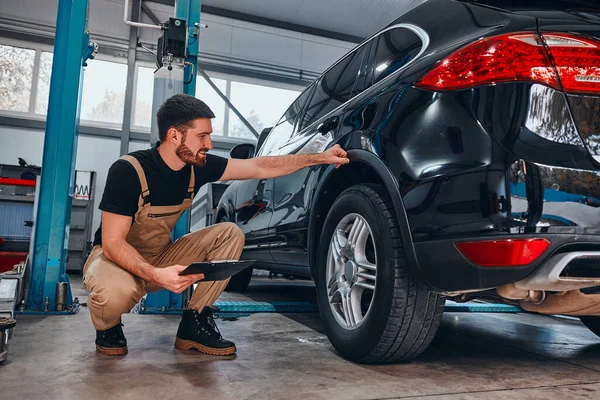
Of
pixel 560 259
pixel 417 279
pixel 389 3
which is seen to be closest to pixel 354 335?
pixel 417 279

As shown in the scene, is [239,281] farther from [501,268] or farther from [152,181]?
[501,268]

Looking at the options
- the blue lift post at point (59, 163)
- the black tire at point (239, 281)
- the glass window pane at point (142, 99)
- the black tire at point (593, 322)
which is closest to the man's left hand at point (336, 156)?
the black tire at point (593, 322)

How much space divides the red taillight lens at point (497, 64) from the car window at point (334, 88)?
82 cm

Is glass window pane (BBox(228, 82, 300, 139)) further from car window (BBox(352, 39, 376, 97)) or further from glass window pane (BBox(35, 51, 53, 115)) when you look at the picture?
car window (BBox(352, 39, 376, 97))

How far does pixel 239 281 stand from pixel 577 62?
3.55m

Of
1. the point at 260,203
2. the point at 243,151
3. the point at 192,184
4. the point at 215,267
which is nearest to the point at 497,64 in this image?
the point at 215,267

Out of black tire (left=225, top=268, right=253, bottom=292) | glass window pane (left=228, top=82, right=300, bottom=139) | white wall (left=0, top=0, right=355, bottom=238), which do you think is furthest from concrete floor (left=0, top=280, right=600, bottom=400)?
glass window pane (left=228, top=82, right=300, bottom=139)

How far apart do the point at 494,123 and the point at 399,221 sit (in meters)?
0.41

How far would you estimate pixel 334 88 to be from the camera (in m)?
2.57

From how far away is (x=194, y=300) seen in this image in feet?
7.08

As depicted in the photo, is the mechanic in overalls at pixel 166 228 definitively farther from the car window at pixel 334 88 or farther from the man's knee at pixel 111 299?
the car window at pixel 334 88

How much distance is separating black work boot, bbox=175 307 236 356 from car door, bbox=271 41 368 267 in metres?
0.57

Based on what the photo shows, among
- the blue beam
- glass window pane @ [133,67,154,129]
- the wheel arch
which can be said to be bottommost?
the wheel arch

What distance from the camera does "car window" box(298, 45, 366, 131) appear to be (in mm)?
2404
